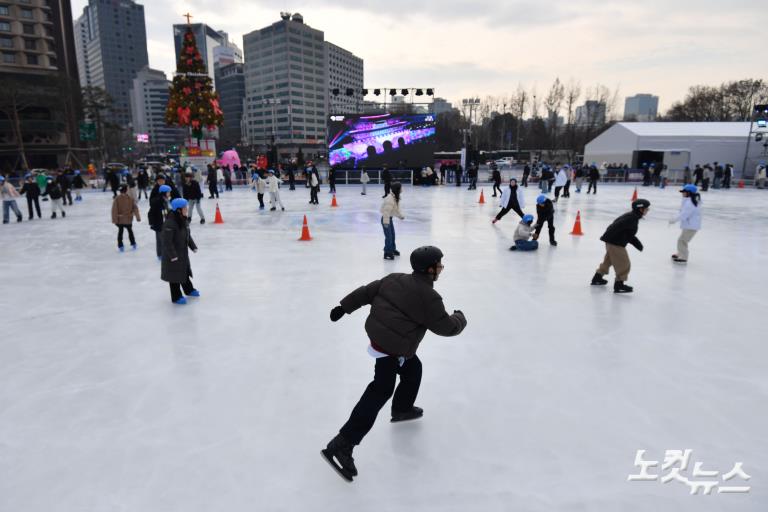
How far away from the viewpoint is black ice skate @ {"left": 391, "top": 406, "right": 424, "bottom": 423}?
3367mm

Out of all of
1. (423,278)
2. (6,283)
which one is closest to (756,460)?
(423,278)

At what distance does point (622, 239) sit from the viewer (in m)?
6.15

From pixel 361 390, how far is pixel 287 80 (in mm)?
133860

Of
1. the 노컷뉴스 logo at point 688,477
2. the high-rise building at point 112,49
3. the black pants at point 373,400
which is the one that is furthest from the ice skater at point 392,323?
the high-rise building at point 112,49

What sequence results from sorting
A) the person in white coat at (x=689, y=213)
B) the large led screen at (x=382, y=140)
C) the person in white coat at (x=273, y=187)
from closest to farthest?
the person in white coat at (x=689, y=213) → the person in white coat at (x=273, y=187) → the large led screen at (x=382, y=140)

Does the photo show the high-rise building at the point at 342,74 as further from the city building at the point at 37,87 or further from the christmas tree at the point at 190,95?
the christmas tree at the point at 190,95

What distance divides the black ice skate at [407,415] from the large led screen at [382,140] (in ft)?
81.6

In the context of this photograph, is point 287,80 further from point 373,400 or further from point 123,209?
point 373,400

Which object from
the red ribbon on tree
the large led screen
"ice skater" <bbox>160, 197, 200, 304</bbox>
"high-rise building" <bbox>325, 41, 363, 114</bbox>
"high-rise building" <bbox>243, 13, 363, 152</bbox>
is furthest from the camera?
"high-rise building" <bbox>325, 41, 363, 114</bbox>

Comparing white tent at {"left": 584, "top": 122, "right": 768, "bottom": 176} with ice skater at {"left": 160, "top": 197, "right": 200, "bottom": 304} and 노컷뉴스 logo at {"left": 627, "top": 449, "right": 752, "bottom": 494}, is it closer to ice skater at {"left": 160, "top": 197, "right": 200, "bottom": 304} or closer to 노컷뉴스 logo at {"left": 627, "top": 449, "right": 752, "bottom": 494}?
노컷뉴스 logo at {"left": 627, "top": 449, "right": 752, "bottom": 494}

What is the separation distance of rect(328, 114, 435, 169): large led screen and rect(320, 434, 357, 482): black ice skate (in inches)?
998

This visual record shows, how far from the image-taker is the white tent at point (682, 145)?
31281 mm

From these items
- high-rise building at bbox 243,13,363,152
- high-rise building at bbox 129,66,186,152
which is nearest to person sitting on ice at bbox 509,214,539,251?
high-rise building at bbox 243,13,363,152

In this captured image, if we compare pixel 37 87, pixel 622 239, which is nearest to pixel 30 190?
pixel 622 239
